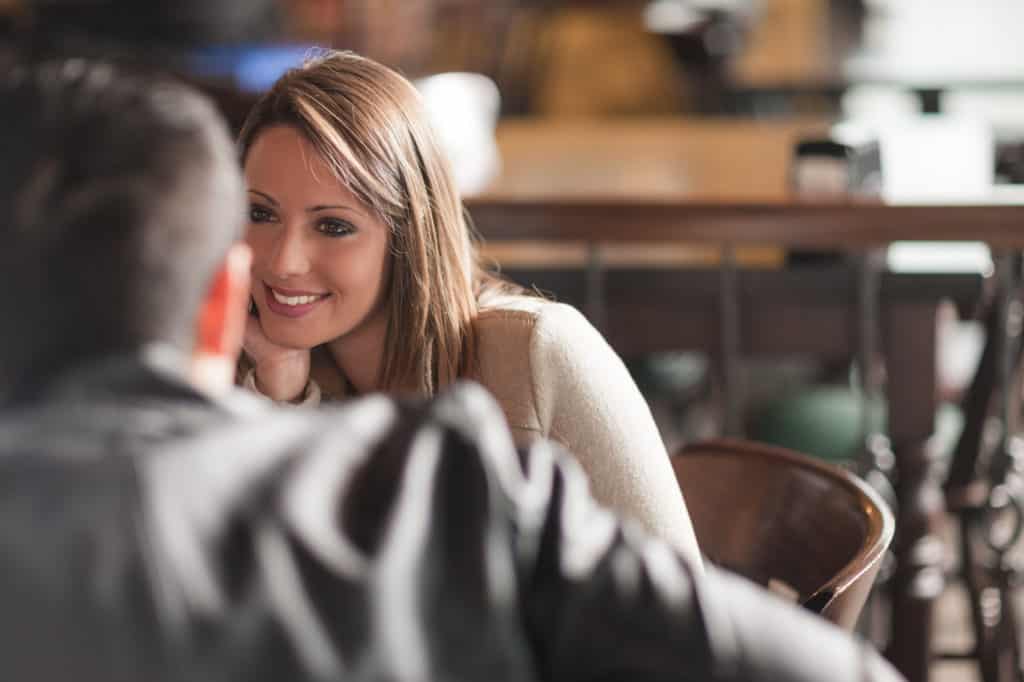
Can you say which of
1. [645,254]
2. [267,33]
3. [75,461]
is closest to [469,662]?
[75,461]

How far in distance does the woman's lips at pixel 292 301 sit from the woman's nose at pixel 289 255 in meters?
0.03

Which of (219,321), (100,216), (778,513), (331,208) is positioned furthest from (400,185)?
(100,216)

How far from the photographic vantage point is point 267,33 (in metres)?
7.29

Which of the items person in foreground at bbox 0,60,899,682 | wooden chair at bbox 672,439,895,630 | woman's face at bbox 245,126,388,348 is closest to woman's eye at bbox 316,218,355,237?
woman's face at bbox 245,126,388,348

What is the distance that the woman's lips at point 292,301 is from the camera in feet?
5.30

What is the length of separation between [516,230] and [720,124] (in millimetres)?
3427

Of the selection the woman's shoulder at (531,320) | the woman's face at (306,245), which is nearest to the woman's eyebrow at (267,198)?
the woman's face at (306,245)

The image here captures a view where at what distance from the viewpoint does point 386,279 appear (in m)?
1.66

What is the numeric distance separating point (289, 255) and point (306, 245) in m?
0.02

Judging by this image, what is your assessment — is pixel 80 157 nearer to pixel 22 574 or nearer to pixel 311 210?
pixel 22 574

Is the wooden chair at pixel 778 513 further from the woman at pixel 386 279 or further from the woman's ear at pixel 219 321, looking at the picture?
the woman's ear at pixel 219 321

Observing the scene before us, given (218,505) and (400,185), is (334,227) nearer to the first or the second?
(400,185)

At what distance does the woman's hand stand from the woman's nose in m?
0.10

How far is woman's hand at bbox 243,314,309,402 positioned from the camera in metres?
1.67
